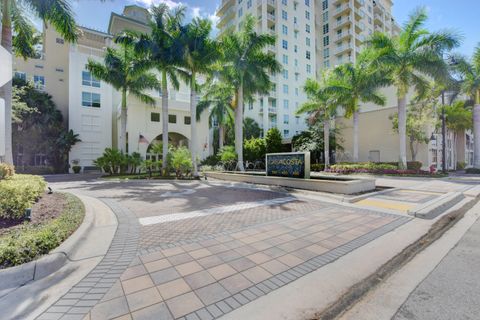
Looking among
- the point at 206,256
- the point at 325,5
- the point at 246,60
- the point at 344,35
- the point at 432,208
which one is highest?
the point at 325,5

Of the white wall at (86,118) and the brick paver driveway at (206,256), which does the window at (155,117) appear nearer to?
the white wall at (86,118)

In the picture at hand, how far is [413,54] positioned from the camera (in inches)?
679

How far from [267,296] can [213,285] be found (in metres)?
0.75

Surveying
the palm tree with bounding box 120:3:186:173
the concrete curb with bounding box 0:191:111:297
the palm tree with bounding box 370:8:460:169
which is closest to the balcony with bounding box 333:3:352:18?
the palm tree with bounding box 370:8:460:169

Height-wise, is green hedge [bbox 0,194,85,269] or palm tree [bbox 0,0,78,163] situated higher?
palm tree [bbox 0,0,78,163]

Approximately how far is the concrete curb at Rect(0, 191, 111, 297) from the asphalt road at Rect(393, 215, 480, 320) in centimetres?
467

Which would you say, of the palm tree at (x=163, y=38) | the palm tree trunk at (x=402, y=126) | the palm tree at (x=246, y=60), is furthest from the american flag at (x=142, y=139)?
the palm tree trunk at (x=402, y=126)

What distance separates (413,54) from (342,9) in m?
34.3

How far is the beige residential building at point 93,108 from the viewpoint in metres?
26.2

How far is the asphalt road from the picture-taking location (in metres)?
2.55

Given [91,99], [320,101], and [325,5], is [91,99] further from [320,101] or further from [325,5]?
[325,5]

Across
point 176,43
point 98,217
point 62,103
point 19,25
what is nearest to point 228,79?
point 176,43

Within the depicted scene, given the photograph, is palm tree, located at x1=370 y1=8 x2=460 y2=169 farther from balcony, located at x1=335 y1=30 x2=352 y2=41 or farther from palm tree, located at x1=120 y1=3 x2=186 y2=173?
balcony, located at x1=335 y1=30 x2=352 y2=41

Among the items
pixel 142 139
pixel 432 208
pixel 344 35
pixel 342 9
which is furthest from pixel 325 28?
pixel 432 208
